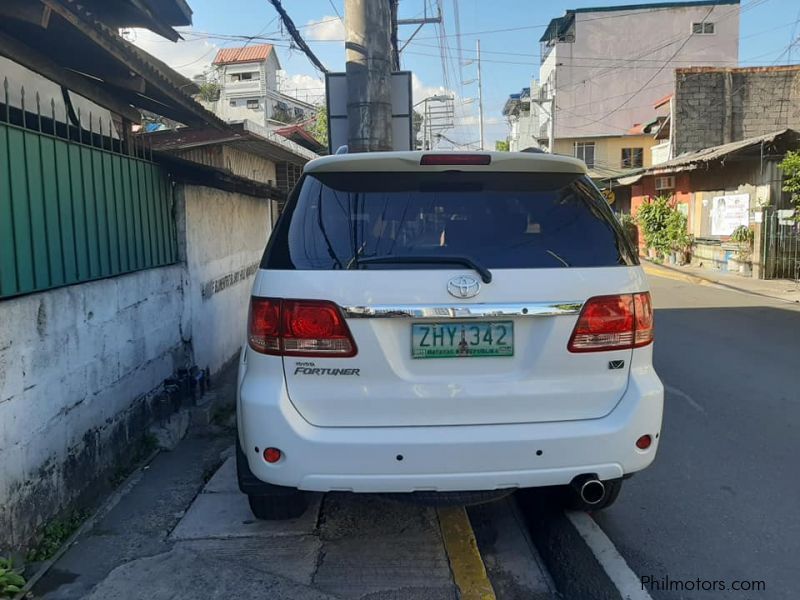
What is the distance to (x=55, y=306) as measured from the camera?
12.0 ft

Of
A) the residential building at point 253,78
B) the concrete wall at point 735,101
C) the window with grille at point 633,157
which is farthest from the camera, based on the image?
the residential building at point 253,78

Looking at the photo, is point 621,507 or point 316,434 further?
point 621,507

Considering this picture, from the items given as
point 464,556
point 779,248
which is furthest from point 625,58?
point 464,556

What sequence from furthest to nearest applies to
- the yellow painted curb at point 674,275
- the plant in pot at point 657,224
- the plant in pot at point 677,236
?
1. the plant in pot at point 657,224
2. the plant in pot at point 677,236
3. the yellow painted curb at point 674,275

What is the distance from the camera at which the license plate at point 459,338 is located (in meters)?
2.70

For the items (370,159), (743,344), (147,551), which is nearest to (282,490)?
(147,551)

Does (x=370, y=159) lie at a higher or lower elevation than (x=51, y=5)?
lower

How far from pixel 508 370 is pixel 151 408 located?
10.7 ft

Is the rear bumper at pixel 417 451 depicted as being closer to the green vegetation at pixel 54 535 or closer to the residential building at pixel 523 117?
the green vegetation at pixel 54 535

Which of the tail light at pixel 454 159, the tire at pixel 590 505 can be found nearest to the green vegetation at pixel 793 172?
the tire at pixel 590 505

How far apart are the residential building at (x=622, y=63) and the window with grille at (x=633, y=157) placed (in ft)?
0.21

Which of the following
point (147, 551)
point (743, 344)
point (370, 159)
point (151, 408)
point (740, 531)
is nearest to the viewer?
point (370, 159)

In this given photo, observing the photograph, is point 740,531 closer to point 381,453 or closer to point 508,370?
point 508,370

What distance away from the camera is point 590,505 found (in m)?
3.62
